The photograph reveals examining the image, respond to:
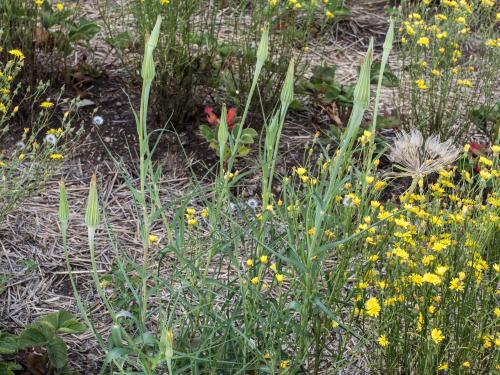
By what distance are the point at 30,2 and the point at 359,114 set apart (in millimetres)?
2788

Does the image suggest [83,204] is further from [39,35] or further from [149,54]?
[149,54]

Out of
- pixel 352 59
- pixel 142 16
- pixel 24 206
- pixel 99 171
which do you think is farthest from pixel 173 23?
pixel 352 59

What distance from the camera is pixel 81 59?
171 inches

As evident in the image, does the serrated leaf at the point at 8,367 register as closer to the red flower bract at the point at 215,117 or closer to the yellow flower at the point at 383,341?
the yellow flower at the point at 383,341


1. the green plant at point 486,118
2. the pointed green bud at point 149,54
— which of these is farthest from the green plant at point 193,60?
the pointed green bud at point 149,54

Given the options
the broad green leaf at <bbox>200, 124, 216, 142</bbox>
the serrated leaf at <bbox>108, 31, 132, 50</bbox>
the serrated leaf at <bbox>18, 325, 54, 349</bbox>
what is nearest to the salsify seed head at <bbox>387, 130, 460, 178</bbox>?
the broad green leaf at <bbox>200, 124, 216, 142</bbox>

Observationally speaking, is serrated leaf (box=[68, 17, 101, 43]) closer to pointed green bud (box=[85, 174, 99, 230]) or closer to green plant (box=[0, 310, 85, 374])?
green plant (box=[0, 310, 85, 374])

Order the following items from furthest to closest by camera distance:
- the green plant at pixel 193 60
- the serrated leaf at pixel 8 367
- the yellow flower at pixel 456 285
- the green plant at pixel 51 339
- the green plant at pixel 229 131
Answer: the green plant at pixel 193 60
the green plant at pixel 229 131
the green plant at pixel 51 339
the serrated leaf at pixel 8 367
the yellow flower at pixel 456 285

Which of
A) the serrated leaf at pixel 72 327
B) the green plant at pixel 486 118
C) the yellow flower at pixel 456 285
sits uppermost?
the yellow flower at pixel 456 285

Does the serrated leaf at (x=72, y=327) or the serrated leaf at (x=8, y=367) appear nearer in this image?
the serrated leaf at (x=8, y=367)

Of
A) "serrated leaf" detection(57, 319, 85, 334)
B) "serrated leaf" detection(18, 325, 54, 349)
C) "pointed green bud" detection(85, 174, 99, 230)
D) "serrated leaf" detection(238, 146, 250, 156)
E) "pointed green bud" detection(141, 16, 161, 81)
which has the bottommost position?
"serrated leaf" detection(18, 325, 54, 349)

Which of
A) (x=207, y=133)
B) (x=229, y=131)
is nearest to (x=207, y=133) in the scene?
(x=207, y=133)

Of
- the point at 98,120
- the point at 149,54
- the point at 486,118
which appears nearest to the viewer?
the point at 149,54

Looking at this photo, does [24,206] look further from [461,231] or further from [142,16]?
[461,231]
